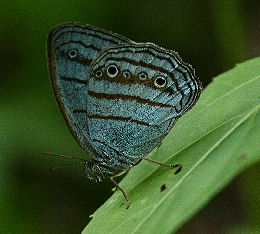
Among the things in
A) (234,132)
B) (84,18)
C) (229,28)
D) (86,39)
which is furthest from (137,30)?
(234,132)

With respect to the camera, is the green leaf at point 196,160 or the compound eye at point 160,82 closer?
the green leaf at point 196,160

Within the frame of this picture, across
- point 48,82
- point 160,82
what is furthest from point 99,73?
point 48,82

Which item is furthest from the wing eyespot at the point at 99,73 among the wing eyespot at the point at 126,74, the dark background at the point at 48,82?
the dark background at the point at 48,82

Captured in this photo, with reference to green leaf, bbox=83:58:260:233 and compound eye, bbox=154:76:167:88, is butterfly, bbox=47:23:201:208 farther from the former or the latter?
green leaf, bbox=83:58:260:233

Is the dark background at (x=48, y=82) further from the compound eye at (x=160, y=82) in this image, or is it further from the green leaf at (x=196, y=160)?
the green leaf at (x=196, y=160)

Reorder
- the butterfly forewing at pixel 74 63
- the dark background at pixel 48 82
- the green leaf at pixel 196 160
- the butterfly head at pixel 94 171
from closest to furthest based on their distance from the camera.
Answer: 1. the green leaf at pixel 196 160
2. the butterfly forewing at pixel 74 63
3. the butterfly head at pixel 94 171
4. the dark background at pixel 48 82

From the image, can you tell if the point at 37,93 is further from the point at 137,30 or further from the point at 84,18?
the point at 137,30
